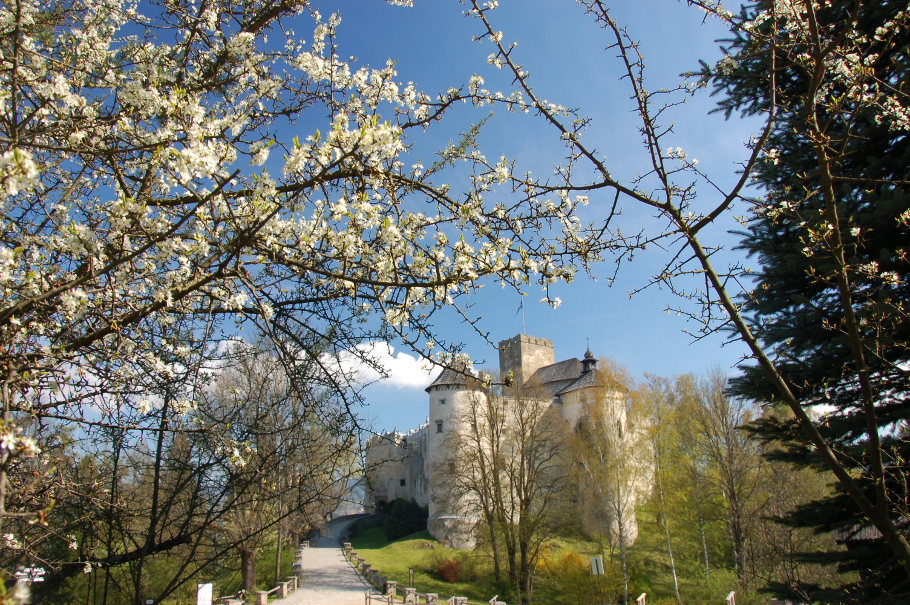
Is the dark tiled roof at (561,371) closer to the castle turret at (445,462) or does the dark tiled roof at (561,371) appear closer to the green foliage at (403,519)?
the castle turret at (445,462)

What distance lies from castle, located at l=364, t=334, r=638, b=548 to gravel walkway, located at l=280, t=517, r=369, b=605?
4.32 meters

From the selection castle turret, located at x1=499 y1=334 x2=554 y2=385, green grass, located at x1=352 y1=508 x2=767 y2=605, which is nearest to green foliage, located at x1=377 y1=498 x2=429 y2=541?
green grass, located at x1=352 y1=508 x2=767 y2=605

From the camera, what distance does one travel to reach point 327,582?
69.0 ft

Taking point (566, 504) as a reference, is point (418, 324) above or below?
above

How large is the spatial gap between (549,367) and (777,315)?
37628 mm

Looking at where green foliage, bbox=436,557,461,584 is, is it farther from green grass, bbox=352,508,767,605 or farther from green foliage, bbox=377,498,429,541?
green foliage, bbox=377,498,429,541

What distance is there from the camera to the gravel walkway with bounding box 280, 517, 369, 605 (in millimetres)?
17609

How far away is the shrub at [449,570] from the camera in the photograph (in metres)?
24.4

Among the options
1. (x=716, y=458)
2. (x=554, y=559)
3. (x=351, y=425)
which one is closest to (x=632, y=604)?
(x=554, y=559)

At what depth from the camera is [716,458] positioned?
2162 centimetres

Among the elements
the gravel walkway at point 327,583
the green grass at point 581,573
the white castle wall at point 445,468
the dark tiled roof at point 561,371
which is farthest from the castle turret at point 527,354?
the gravel walkway at point 327,583

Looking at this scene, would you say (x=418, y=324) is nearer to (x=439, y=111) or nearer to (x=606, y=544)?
(x=439, y=111)

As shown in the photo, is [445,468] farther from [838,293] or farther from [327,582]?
[838,293]

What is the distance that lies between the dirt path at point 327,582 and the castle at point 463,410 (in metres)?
4.31
